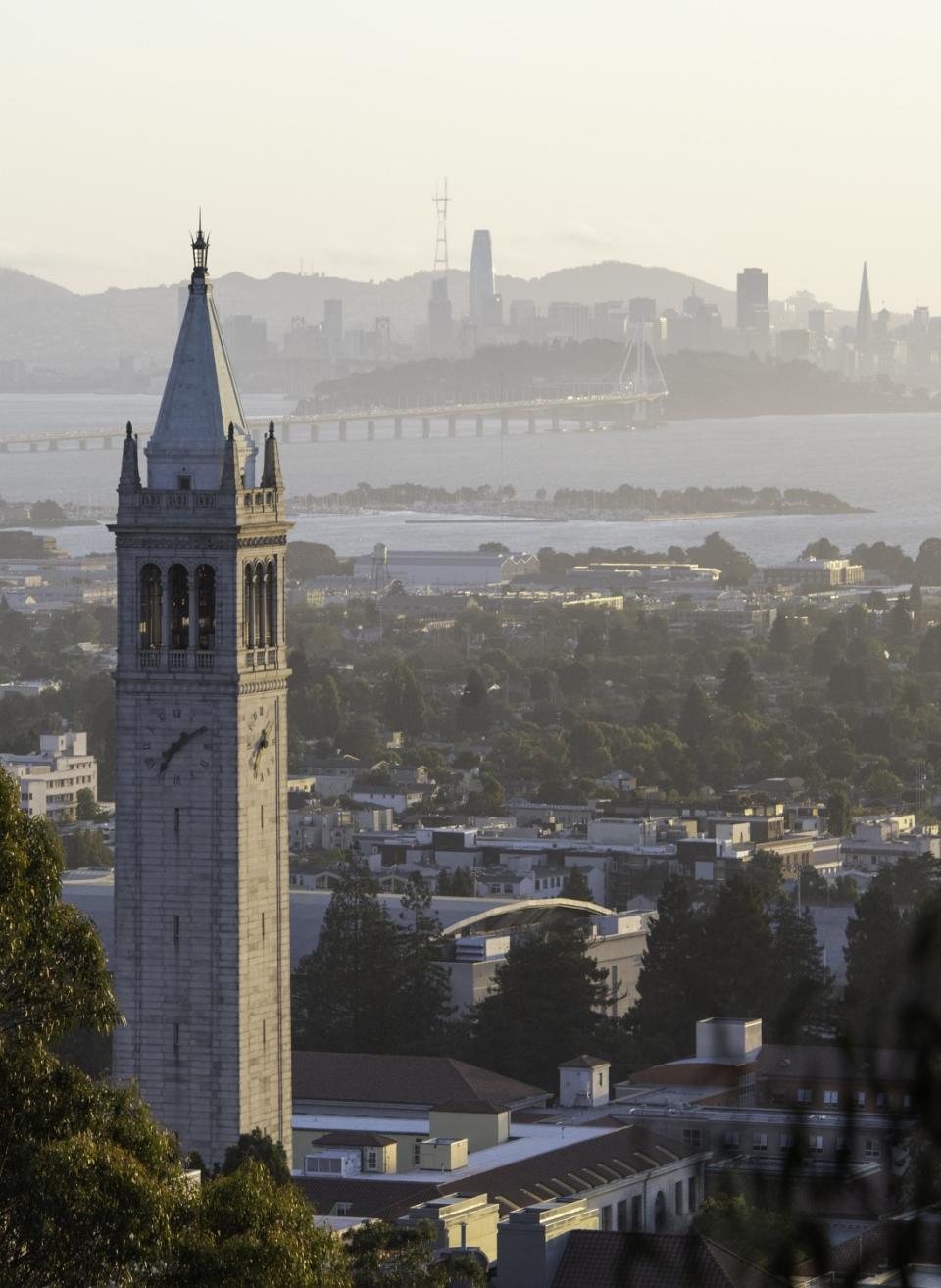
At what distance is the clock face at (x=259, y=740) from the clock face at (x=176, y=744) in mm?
253

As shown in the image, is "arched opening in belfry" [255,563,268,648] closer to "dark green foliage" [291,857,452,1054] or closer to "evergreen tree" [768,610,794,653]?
"dark green foliage" [291,857,452,1054]

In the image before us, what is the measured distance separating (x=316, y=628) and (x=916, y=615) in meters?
16.5

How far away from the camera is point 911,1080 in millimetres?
3279

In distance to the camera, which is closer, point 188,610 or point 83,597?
point 188,610

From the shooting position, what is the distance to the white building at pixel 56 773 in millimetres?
55719

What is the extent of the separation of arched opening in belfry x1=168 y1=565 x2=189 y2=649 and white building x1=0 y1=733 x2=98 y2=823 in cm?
2919

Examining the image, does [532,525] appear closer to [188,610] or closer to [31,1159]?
[188,610]

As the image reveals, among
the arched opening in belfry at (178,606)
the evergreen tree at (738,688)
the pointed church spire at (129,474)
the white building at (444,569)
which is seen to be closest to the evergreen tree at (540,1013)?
the arched opening in belfry at (178,606)

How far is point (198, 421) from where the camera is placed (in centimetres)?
2511

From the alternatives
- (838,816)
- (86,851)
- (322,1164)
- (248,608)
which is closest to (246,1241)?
(322,1164)

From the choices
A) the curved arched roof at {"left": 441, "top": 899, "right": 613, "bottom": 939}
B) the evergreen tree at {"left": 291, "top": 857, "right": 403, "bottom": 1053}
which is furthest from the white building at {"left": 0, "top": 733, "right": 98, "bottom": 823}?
the evergreen tree at {"left": 291, "top": 857, "right": 403, "bottom": 1053}

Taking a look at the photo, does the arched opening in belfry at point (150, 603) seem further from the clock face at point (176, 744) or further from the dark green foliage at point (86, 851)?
the dark green foliage at point (86, 851)

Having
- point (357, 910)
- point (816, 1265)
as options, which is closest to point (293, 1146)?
point (357, 910)

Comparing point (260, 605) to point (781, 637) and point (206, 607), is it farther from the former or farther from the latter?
point (781, 637)
